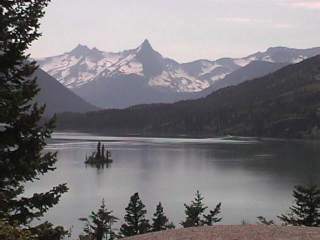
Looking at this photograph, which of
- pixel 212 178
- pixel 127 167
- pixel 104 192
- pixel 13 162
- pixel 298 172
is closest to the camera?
pixel 13 162

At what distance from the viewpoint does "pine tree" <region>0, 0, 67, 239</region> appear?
15.5 metres

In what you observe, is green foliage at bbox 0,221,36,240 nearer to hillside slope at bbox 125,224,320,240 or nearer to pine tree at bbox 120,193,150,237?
hillside slope at bbox 125,224,320,240

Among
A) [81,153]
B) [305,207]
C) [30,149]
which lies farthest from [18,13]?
[81,153]

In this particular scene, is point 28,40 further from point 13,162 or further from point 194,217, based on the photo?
point 194,217

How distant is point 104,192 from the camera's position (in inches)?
3573

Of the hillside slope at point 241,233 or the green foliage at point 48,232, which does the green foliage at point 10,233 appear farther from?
the hillside slope at point 241,233

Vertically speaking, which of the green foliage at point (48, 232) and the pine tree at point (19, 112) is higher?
the pine tree at point (19, 112)

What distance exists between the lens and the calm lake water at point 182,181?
73500 mm

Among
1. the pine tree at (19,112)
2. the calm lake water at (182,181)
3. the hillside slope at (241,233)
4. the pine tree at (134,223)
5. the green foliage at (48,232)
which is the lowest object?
the calm lake water at (182,181)

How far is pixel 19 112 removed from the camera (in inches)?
611

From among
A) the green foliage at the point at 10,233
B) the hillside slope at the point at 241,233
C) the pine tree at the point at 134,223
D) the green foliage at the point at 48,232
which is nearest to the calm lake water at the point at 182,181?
the pine tree at the point at 134,223

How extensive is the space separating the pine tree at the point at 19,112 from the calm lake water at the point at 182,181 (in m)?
37.9

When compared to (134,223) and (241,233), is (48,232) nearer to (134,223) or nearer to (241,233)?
(241,233)

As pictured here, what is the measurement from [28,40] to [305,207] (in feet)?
89.3
